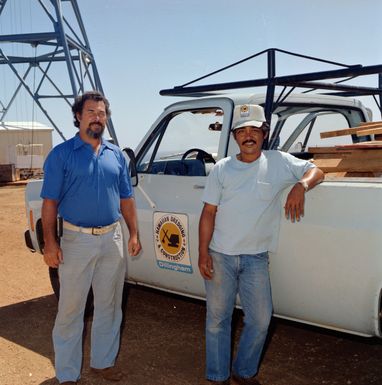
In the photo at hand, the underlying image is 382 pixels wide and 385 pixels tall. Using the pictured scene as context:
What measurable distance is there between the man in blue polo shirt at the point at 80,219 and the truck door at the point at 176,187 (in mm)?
556

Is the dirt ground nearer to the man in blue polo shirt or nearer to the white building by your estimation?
the man in blue polo shirt

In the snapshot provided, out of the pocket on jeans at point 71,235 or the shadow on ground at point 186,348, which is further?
the shadow on ground at point 186,348

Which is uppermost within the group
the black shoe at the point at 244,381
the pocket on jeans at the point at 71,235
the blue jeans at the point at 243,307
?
the pocket on jeans at the point at 71,235

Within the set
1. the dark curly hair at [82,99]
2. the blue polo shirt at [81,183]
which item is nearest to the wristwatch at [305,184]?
the blue polo shirt at [81,183]

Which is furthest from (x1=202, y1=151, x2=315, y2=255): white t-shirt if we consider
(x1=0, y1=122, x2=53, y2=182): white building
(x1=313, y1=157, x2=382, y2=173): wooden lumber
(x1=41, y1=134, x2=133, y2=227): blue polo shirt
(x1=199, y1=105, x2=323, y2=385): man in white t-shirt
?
(x1=0, y1=122, x2=53, y2=182): white building

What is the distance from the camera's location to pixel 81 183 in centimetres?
316

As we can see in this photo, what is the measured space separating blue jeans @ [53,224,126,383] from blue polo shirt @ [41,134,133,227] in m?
0.12

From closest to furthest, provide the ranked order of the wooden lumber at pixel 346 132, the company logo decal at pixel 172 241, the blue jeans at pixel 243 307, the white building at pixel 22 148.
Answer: the blue jeans at pixel 243 307 < the wooden lumber at pixel 346 132 < the company logo decal at pixel 172 241 < the white building at pixel 22 148

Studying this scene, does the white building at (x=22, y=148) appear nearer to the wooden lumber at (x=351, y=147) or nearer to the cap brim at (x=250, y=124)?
the wooden lumber at (x=351, y=147)

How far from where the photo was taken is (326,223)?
9.91 ft

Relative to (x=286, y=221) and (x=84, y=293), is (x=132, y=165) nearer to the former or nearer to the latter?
(x=84, y=293)

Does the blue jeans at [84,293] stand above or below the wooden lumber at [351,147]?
below

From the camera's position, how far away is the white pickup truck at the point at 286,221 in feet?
9.58

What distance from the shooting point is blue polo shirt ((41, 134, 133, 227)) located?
3.10 m
